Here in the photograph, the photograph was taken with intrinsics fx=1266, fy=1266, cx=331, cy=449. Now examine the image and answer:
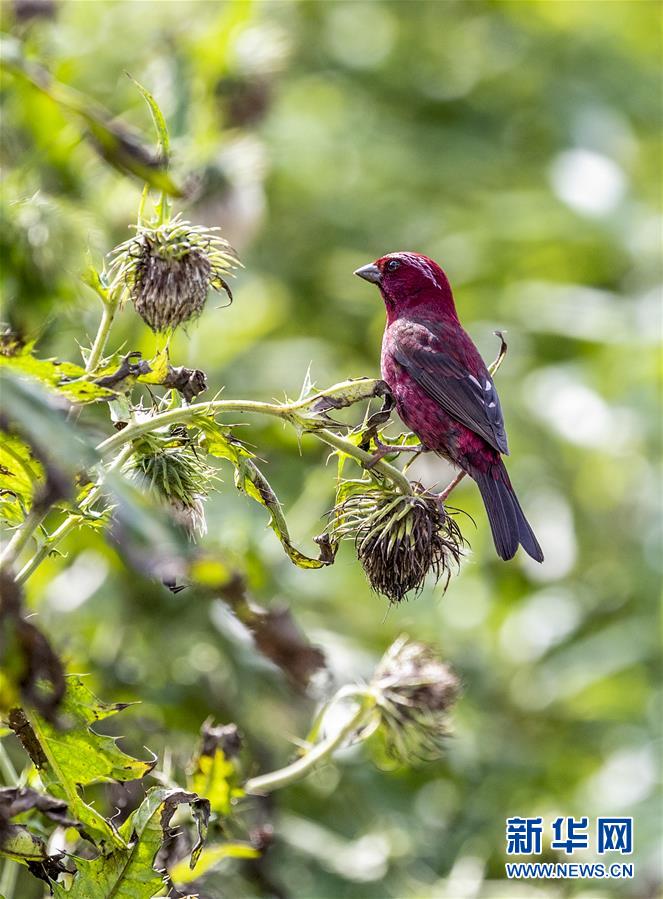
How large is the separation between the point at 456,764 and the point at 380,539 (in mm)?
2669

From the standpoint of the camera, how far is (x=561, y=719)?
207 inches

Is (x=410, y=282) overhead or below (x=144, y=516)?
overhead

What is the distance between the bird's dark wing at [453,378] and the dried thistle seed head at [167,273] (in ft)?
2.89

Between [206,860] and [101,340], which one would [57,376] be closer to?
[101,340]

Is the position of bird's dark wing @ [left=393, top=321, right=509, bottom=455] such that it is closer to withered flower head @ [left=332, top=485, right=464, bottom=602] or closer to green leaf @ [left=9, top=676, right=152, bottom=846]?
withered flower head @ [left=332, top=485, right=464, bottom=602]

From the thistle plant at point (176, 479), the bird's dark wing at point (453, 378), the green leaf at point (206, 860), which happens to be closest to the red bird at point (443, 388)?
the bird's dark wing at point (453, 378)

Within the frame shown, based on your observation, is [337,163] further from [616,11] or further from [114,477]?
[114,477]

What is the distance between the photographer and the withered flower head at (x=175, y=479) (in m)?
1.93

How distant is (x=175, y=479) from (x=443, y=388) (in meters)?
0.96

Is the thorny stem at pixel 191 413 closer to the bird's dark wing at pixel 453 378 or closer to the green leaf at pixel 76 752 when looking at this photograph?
the green leaf at pixel 76 752

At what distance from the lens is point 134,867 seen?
5.71 ft

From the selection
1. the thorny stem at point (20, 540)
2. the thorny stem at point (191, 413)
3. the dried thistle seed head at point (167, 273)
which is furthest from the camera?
the dried thistle seed head at point (167, 273)

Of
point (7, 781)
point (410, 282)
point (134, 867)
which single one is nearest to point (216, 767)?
point (7, 781)

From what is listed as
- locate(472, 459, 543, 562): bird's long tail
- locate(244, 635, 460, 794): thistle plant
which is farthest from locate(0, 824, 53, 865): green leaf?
locate(472, 459, 543, 562): bird's long tail
